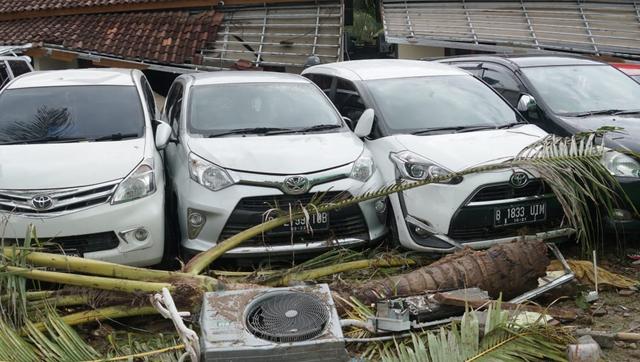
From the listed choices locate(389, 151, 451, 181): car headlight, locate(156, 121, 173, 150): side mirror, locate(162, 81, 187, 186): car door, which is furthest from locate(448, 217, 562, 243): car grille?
locate(156, 121, 173, 150): side mirror

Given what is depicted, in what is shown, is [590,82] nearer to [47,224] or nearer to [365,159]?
[365,159]

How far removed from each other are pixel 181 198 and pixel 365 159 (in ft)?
5.32

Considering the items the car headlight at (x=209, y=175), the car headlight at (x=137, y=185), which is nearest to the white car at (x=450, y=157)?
the car headlight at (x=209, y=175)

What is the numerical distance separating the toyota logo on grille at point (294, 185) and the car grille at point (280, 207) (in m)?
0.05

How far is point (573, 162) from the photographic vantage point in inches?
201

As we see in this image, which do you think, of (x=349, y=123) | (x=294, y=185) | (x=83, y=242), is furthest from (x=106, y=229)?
(x=349, y=123)

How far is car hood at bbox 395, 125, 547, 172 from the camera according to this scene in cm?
545

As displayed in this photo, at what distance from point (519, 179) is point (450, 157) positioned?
0.59 m

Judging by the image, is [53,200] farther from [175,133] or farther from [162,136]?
[175,133]

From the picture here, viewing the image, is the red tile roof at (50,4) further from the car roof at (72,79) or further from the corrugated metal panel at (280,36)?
the car roof at (72,79)

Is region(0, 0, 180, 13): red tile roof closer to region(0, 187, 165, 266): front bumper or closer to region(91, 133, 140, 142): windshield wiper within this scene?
region(91, 133, 140, 142): windshield wiper

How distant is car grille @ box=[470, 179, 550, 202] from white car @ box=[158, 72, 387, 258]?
836 mm

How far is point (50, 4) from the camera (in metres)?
17.7

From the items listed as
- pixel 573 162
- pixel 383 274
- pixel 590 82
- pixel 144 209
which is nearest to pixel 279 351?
pixel 383 274
